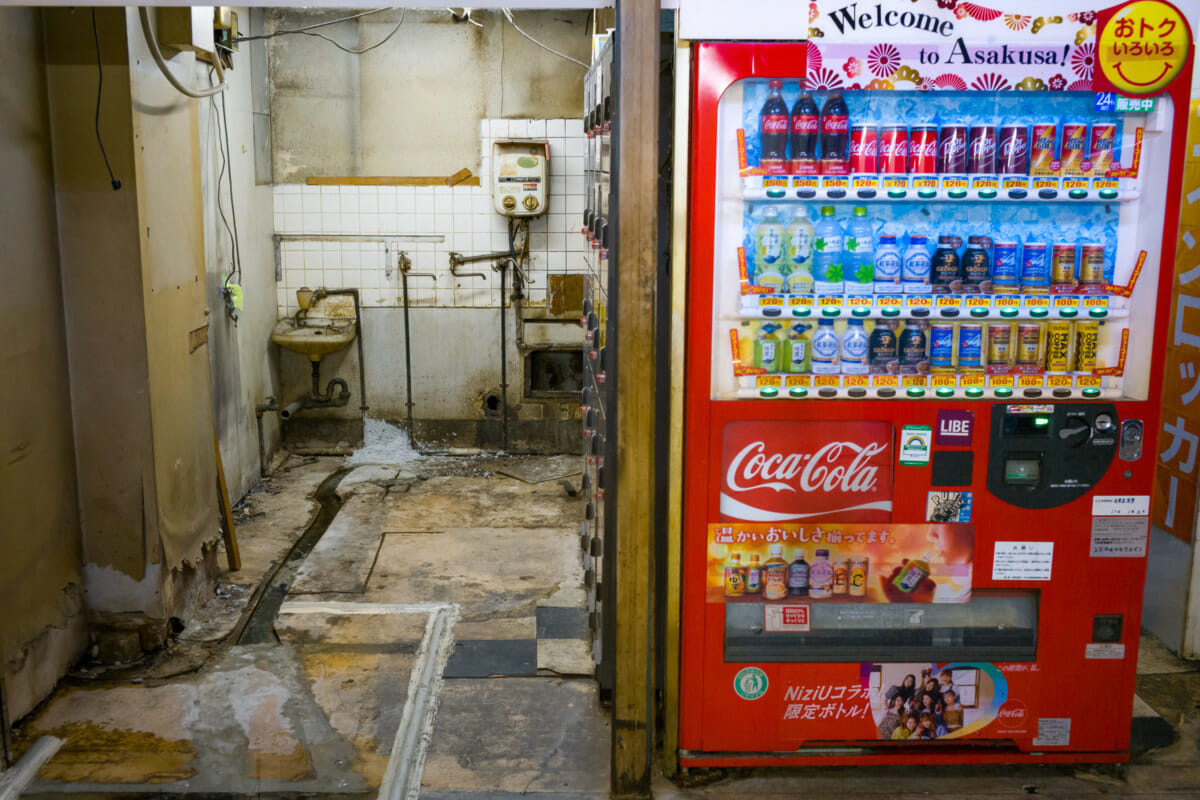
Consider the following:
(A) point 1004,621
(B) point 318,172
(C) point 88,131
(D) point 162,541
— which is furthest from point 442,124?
(A) point 1004,621

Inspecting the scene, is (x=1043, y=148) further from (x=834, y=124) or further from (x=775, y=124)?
(x=775, y=124)

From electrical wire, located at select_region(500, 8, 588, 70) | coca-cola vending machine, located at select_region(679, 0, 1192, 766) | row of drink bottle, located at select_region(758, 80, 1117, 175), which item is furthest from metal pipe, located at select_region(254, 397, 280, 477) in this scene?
row of drink bottle, located at select_region(758, 80, 1117, 175)

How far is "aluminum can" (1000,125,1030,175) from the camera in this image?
3.21 m

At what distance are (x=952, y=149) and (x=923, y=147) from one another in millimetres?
95

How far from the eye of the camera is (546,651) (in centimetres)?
445

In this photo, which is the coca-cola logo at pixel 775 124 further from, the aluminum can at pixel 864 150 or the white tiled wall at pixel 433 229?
the white tiled wall at pixel 433 229

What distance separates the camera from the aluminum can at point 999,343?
3.36 m

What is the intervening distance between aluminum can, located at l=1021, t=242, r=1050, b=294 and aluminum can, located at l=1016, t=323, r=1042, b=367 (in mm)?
121

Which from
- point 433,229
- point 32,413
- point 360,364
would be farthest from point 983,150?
point 360,364

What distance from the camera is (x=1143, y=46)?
10.4ft

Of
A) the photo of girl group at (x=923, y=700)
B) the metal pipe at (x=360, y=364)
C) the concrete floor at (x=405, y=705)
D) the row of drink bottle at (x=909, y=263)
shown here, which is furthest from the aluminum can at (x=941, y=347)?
the metal pipe at (x=360, y=364)

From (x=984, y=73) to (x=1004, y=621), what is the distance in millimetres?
1798

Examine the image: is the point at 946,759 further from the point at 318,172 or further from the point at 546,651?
the point at 318,172

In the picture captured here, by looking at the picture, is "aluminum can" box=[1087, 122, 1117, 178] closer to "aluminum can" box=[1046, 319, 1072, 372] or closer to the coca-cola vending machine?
the coca-cola vending machine
